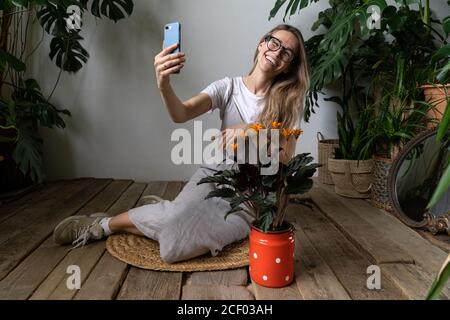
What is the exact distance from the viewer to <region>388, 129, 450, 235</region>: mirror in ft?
5.25

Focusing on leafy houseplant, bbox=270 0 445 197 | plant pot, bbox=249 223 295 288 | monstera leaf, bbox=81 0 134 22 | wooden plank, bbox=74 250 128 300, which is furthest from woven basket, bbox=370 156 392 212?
monstera leaf, bbox=81 0 134 22

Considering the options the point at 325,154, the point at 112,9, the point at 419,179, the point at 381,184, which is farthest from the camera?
the point at 325,154

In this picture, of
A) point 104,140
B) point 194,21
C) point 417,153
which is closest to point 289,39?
point 417,153

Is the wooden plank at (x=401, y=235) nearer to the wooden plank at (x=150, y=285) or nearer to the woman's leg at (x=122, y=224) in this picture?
the wooden plank at (x=150, y=285)

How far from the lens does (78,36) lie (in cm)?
218

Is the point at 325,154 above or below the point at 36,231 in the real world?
above

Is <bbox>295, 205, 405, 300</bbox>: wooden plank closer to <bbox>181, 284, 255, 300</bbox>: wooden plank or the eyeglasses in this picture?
<bbox>181, 284, 255, 300</bbox>: wooden plank

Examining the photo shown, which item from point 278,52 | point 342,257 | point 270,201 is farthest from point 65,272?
point 278,52

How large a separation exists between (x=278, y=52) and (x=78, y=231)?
100 cm

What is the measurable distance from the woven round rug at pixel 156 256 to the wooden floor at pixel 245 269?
0.03 meters

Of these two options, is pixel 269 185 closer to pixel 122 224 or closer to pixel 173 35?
pixel 173 35

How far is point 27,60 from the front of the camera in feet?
7.69

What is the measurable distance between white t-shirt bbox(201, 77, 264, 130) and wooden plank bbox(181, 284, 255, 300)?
65 cm

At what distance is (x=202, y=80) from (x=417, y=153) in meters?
1.31
